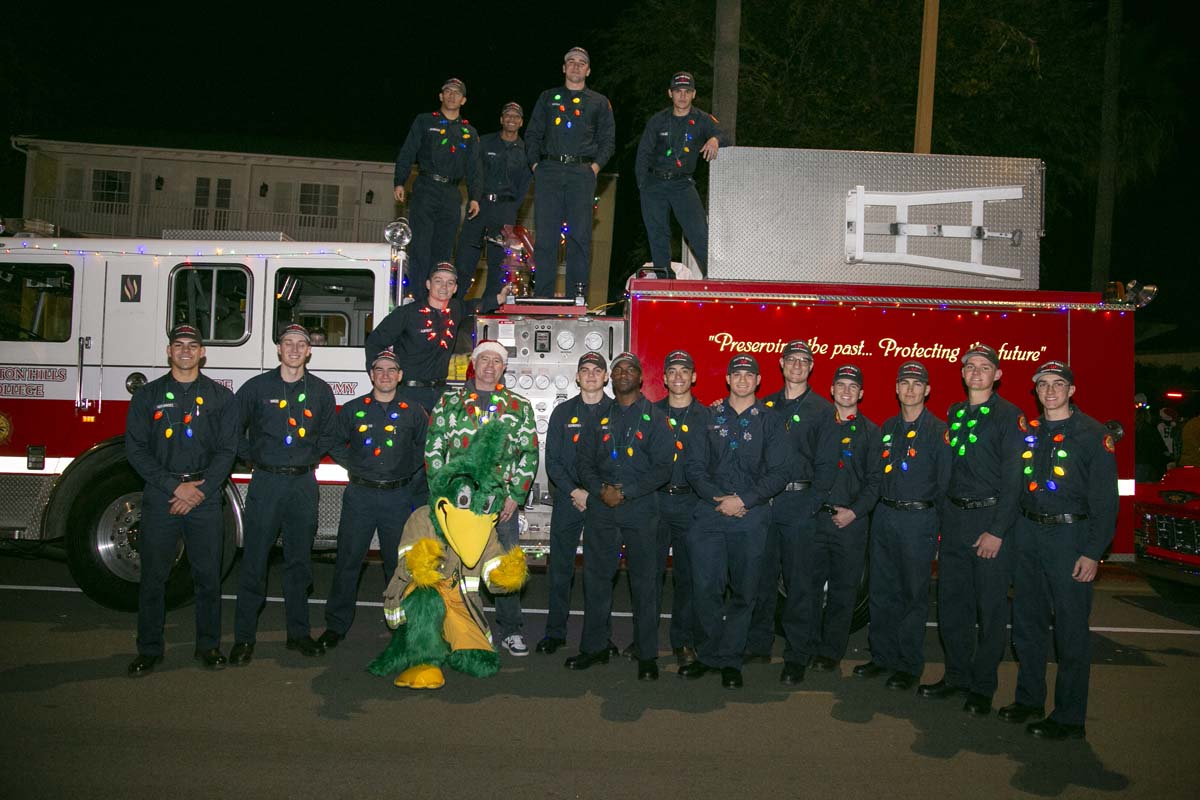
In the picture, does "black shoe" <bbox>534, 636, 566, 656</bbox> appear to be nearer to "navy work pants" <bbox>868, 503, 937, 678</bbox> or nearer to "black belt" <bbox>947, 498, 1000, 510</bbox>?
"navy work pants" <bbox>868, 503, 937, 678</bbox>

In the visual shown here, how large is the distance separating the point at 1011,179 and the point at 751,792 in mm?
5697

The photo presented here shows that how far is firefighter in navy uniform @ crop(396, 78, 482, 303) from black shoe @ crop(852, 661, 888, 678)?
15.8 feet

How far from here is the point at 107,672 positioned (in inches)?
236

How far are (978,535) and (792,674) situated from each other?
1.50 meters

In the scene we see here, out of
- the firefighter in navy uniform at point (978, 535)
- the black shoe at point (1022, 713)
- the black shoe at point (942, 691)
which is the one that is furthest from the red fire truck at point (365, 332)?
the black shoe at point (1022, 713)

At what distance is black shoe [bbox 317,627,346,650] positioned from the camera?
656 cm

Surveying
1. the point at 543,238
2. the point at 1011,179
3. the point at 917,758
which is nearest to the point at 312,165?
the point at 543,238

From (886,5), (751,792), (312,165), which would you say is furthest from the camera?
(312,165)

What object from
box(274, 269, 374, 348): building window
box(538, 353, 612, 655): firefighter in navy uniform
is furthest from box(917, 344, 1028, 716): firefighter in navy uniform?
box(274, 269, 374, 348): building window

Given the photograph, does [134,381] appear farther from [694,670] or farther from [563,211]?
[694,670]

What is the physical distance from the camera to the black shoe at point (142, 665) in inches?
233

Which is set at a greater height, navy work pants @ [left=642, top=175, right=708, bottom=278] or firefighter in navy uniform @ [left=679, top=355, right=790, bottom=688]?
navy work pants @ [left=642, top=175, right=708, bottom=278]

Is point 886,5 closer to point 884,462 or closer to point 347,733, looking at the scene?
point 884,462

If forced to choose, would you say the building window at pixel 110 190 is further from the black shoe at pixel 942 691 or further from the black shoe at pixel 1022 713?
the black shoe at pixel 1022 713
